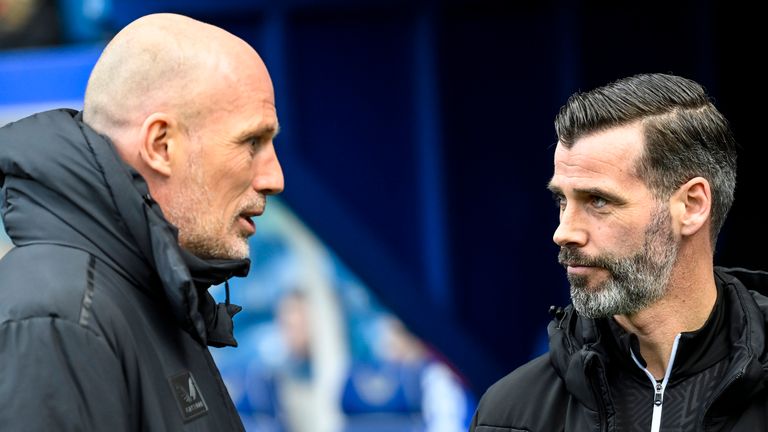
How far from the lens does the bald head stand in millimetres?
2064

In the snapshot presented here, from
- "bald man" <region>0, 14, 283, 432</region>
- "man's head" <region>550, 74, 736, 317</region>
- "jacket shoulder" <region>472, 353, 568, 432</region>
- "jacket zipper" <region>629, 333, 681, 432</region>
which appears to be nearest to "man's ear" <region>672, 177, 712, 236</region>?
"man's head" <region>550, 74, 736, 317</region>

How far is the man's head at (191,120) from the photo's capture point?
6.77 feet

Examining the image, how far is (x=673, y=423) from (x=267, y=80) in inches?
37.9

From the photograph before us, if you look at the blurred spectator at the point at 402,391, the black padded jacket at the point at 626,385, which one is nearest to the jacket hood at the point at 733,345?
the black padded jacket at the point at 626,385

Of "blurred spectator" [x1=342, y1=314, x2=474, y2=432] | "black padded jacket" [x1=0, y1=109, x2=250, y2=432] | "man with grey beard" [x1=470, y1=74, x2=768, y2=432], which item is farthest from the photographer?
"blurred spectator" [x1=342, y1=314, x2=474, y2=432]

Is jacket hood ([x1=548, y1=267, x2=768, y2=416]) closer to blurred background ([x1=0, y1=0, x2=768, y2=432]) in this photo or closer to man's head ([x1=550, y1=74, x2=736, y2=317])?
man's head ([x1=550, y1=74, x2=736, y2=317])

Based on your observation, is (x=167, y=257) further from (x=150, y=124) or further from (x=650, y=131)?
(x=650, y=131)

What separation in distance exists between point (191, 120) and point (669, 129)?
0.89 metres

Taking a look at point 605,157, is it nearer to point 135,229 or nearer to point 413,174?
point 135,229

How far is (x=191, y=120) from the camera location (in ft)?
6.86

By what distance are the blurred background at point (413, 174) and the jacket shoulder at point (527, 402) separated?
2.39 metres

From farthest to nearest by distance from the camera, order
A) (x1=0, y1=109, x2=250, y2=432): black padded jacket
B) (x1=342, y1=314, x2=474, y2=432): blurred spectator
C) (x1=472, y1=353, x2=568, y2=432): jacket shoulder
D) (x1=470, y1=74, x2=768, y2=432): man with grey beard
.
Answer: (x1=342, y1=314, x2=474, y2=432): blurred spectator < (x1=472, y1=353, x2=568, y2=432): jacket shoulder < (x1=470, y1=74, x2=768, y2=432): man with grey beard < (x1=0, y1=109, x2=250, y2=432): black padded jacket

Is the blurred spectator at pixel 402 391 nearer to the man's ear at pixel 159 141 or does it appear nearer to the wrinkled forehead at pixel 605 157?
the wrinkled forehead at pixel 605 157

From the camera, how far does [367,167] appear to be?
493cm
